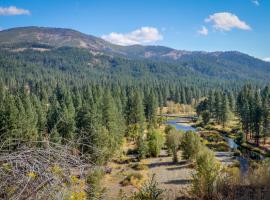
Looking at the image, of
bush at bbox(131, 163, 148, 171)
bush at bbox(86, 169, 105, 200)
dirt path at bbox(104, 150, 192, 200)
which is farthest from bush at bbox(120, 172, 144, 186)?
bush at bbox(86, 169, 105, 200)

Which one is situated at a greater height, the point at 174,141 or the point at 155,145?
the point at 174,141

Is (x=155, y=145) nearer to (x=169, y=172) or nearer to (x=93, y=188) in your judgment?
(x=169, y=172)

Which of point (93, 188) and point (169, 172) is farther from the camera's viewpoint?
point (169, 172)

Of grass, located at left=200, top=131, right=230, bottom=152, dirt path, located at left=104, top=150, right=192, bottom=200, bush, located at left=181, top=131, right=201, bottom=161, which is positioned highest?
bush, located at left=181, top=131, right=201, bottom=161

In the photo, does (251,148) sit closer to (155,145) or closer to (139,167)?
(155,145)

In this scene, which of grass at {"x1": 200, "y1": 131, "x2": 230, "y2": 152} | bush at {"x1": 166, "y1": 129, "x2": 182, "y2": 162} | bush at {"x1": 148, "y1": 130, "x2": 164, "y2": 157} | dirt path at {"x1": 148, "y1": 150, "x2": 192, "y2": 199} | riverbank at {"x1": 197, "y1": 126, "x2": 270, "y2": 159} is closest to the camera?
dirt path at {"x1": 148, "y1": 150, "x2": 192, "y2": 199}

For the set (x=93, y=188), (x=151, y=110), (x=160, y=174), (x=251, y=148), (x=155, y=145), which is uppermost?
(x=93, y=188)

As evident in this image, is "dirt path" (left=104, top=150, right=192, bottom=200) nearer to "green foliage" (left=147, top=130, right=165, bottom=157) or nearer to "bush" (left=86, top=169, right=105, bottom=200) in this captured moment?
"green foliage" (left=147, top=130, right=165, bottom=157)

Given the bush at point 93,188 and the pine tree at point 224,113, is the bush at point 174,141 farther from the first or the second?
the pine tree at point 224,113

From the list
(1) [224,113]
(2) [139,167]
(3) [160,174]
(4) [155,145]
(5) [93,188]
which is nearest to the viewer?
(5) [93,188]

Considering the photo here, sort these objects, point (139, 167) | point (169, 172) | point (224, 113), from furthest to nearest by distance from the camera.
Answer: point (224, 113) < point (139, 167) < point (169, 172)

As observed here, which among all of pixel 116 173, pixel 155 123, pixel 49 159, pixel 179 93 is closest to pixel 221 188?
pixel 49 159

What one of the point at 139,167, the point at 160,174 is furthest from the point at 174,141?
the point at 160,174

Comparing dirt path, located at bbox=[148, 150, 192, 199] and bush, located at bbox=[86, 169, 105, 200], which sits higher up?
bush, located at bbox=[86, 169, 105, 200]
